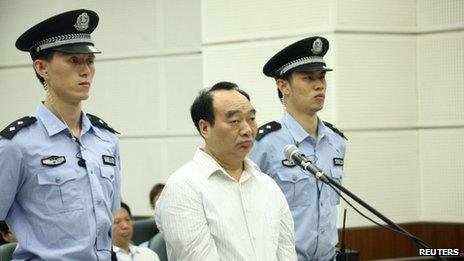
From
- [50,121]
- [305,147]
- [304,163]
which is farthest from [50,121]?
[305,147]

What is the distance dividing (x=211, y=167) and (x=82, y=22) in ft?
2.27

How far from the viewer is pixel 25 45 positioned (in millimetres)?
3508

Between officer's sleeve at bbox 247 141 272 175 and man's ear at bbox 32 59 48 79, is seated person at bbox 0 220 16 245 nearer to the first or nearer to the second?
officer's sleeve at bbox 247 141 272 175

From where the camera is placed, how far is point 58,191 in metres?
3.31

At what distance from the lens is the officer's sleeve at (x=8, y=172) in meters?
3.26

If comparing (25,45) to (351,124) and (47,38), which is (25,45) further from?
(351,124)

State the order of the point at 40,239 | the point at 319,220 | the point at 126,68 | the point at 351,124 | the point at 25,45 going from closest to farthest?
the point at 40,239, the point at 25,45, the point at 319,220, the point at 351,124, the point at 126,68

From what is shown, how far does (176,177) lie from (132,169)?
445 cm

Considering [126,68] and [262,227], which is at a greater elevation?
[126,68]

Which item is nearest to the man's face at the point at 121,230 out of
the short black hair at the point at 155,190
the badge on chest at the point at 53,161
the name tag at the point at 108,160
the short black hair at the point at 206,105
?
the short black hair at the point at 155,190

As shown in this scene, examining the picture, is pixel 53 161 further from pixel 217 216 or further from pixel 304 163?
pixel 304 163

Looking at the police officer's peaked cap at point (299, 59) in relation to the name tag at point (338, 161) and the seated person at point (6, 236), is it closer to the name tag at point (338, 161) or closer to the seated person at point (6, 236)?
the name tag at point (338, 161)

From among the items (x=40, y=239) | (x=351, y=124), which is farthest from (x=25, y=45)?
(x=351, y=124)

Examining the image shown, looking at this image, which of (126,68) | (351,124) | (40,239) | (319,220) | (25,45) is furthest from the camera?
(126,68)
